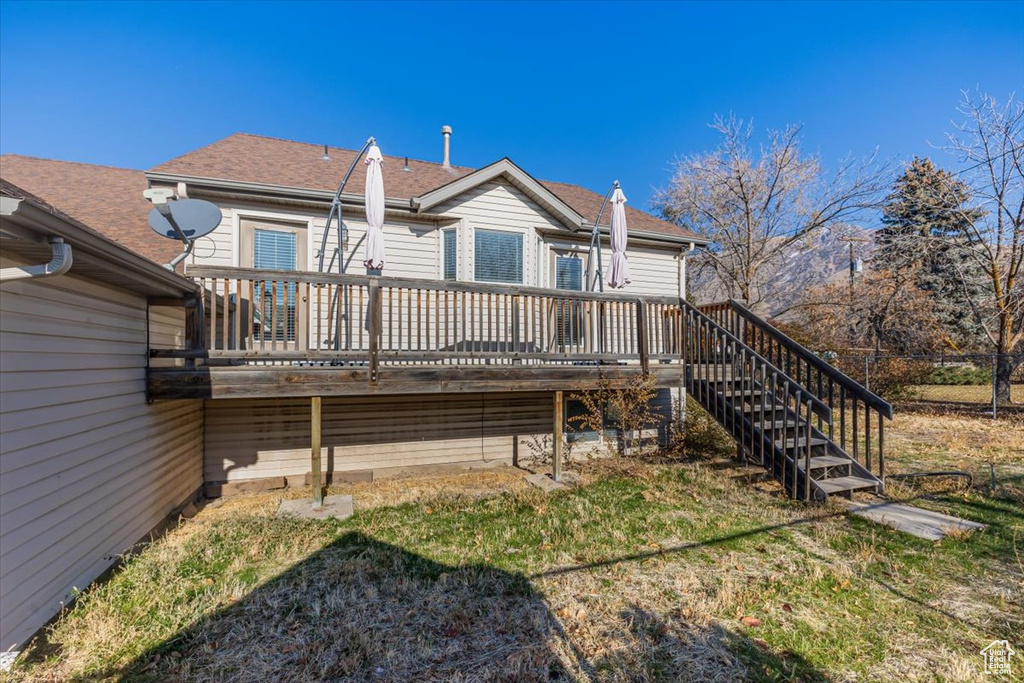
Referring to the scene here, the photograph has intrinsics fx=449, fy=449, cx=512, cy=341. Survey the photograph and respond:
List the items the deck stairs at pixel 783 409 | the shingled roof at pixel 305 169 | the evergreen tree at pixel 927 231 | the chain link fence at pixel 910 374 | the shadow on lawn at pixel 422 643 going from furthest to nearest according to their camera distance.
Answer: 1. the evergreen tree at pixel 927 231
2. the chain link fence at pixel 910 374
3. the shingled roof at pixel 305 169
4. the deck stairs at pixel 783 409
5. the shadow on lawn at pixel 422 643

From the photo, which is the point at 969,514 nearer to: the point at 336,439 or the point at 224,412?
the point at 336,439

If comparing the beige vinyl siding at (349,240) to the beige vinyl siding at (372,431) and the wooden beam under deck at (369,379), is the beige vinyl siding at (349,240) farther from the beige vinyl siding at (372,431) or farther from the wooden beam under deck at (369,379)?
the wooden beam under deck at (369,379)

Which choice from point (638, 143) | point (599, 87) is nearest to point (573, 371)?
point (599, 87)

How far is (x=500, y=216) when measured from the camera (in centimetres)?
779

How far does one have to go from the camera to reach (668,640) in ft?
9.41

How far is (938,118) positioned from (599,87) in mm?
11726

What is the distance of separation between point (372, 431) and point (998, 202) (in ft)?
57.2

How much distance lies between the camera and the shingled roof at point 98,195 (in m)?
6.88

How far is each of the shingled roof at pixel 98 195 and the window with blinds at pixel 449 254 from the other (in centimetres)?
399

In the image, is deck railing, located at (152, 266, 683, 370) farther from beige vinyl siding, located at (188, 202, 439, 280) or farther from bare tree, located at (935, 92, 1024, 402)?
bare tree, located at (935, 92, 1024, 402)

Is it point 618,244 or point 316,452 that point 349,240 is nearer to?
point 316,452

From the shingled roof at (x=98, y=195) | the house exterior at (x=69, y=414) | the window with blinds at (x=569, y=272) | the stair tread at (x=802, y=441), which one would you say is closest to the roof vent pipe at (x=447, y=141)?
the window with blinds at (x=569, y=272)

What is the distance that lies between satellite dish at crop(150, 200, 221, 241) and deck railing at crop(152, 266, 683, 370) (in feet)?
2.08

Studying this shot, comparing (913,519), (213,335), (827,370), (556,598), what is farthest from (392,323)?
(913,519)
